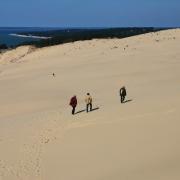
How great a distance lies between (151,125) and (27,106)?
10.0 m

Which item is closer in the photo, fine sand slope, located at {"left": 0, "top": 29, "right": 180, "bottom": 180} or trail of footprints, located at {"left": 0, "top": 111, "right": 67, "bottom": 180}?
fine sand slope, located at {"left": 0, "top": 29, "right": 180, "bottom": 180}

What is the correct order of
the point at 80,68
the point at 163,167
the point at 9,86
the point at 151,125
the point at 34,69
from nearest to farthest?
the point at 163,167, the point at 151,125, the point at 9,86, the point at 80,68, the point at 34,69

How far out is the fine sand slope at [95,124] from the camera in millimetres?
13477

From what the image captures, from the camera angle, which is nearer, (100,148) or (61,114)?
(100,148)

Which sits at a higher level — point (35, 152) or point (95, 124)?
point (95, 124)

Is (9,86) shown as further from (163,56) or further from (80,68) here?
(163,56)

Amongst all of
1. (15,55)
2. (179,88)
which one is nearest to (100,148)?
(179,88)

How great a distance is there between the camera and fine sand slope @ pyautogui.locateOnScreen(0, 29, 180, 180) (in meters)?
13.5

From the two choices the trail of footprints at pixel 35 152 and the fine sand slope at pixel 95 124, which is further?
the trail of footprints at pixel 35 152

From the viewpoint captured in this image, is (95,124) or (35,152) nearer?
(35,152)

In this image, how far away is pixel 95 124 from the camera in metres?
18.0

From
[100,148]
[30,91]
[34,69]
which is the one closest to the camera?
[100,148]

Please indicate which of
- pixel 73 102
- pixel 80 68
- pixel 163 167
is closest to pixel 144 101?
pixel 73 102

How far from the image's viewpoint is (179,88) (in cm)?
2400
